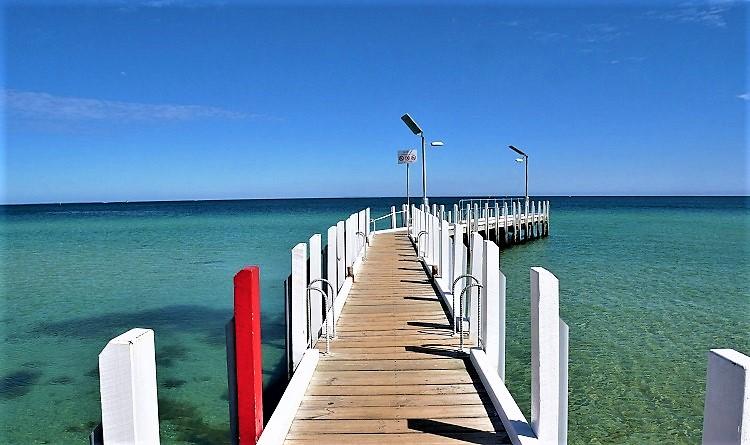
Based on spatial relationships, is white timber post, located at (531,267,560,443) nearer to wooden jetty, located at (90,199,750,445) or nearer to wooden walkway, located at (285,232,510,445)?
wooden jetty, located at (90,199,750,445)

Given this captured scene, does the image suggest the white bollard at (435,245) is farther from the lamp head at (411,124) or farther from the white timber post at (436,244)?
the lamp head at (411,124)

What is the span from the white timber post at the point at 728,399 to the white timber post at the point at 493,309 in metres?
3.24

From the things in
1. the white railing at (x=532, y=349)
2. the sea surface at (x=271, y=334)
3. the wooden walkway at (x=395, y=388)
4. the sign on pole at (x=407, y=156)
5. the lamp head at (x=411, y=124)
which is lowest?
the sea surface at (x=271, y=334)

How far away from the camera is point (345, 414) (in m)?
4.27

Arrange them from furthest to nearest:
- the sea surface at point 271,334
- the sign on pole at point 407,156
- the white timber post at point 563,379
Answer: the sign on pole at point 407,156, the sea surface at point 271,334, the white timber post at point 563,379

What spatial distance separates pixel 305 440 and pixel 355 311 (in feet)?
13.7

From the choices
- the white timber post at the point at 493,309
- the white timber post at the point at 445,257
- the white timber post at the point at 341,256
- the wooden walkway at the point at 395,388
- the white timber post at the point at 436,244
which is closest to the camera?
the wooden walkway at the point at 395,388

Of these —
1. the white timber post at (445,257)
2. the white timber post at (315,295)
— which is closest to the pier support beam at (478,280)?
the white timber post at (315,295)

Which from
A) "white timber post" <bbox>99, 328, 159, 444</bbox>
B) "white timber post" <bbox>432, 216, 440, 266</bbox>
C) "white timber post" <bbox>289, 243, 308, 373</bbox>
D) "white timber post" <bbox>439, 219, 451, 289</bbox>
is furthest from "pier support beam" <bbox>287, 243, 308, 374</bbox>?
"white timber post" <bbox>432, 216, 440, 266</bbox>

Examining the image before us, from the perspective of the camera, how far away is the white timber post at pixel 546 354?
11.1 ft

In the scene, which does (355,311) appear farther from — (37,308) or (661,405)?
(37,308)

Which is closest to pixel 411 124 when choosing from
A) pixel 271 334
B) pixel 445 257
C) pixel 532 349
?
pixel 271 334

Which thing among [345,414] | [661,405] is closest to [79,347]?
[345,414]

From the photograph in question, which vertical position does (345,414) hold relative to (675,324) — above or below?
above
